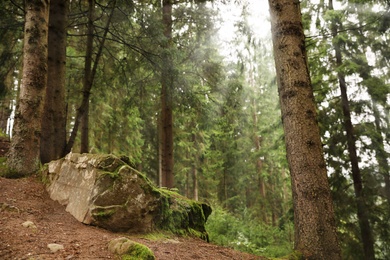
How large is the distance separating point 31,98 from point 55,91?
1389mm

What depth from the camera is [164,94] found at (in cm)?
991

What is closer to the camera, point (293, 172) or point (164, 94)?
point (293, 172)

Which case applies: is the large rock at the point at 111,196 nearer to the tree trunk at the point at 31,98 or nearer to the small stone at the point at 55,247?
the tree trunk at the point at 31,98

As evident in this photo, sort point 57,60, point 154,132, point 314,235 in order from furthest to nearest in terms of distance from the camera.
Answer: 1. point 154,132
2. point 57,60
3. point 314,235

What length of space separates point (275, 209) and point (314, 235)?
20500 mm

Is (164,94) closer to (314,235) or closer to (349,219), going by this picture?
(314,235)

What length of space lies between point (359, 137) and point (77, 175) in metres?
10.0

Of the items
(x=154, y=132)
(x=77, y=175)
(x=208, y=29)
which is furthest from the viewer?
(x=154, y=132)

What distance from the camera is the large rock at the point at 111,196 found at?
3783mm

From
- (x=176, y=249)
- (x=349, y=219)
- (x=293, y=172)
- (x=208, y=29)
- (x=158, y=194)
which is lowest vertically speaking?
(x=349, y=219)

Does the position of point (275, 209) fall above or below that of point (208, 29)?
below

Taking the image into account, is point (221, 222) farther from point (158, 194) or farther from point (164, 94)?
point (158, 194)

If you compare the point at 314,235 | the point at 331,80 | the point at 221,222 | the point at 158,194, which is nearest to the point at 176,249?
the point at 158,194

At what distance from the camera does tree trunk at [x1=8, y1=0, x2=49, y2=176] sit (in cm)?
500
